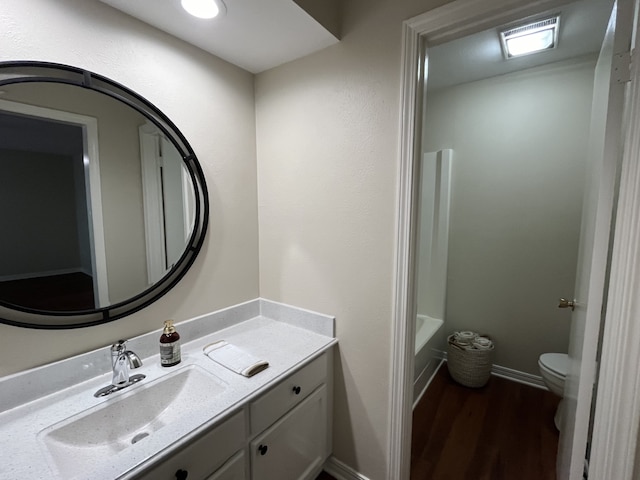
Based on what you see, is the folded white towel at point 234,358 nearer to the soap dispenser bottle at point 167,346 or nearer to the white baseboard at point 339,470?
the soap dispenser bottle at point 167,346

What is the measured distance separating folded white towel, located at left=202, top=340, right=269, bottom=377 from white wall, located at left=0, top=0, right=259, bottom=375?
23 cm

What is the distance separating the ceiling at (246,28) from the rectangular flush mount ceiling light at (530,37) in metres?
1.27

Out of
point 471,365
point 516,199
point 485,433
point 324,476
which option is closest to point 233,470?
point 324,476

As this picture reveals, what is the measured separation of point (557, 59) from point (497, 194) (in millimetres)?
993

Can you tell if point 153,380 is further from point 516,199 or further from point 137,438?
point 516,199

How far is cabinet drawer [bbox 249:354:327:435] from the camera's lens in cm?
113

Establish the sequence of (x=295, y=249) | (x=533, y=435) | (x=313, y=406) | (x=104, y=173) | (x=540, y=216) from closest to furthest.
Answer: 1. (x=104, y=173)
2. (x=313, y=406)
3. (x=295, y=249)
4. (x=533, y=435)
5. (x=540, y=216)

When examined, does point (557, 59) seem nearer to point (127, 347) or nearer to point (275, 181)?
point (275, 181)

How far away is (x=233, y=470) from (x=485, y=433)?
1.67 m

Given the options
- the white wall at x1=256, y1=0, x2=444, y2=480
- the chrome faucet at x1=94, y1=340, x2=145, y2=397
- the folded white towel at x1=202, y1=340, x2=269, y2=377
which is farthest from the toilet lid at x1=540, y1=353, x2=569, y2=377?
the chrome faucet at x1=94, y1=340, x2=145, y2=397

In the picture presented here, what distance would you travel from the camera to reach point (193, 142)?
1.45 metres

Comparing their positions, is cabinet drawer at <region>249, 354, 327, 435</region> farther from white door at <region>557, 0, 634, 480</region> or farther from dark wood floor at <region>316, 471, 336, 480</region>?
white door at <region>557, 0, 634, 480</region>

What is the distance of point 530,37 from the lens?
1.86 m

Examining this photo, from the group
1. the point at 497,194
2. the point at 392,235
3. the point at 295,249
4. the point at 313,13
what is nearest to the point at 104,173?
the point at 295,249
